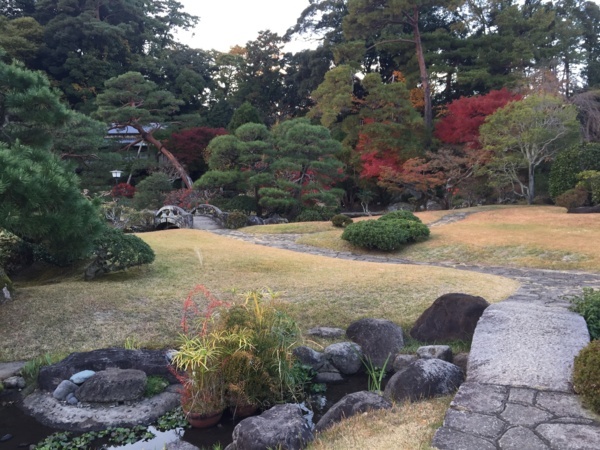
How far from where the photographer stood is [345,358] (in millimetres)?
4602

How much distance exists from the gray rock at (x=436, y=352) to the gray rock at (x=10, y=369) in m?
3.83

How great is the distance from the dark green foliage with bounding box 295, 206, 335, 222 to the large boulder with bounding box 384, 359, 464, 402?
508 inches

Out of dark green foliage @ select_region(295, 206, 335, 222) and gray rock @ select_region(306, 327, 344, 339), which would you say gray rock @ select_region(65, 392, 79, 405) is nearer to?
gray rock @ select_region(306, 327, 344, 339)

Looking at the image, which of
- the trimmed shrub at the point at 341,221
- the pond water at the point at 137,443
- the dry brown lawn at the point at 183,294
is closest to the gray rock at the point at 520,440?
the pond water at the point at 137,443

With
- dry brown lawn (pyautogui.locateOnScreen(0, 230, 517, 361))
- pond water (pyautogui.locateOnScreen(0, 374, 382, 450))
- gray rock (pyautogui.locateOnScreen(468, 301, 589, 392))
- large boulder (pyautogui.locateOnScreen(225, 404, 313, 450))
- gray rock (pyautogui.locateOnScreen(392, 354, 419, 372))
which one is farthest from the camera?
dry brown lawn (pyautogui.locateOnScreen(0, 230, 517, 361))

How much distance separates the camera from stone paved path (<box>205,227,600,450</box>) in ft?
8.26

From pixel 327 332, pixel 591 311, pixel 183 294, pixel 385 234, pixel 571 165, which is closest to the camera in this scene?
pixel 591 311

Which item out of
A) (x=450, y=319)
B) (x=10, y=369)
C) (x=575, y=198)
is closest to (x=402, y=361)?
(x=450, y=319)

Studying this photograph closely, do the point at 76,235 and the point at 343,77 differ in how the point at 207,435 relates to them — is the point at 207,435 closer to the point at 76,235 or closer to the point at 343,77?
the point at 76,235

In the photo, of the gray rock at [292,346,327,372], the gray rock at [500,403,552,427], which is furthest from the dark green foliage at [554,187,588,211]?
the gray rock at [500,403,552,427]

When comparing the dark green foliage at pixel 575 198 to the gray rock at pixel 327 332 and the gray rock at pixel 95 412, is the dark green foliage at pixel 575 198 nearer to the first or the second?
the gray rock at pixel 327 332

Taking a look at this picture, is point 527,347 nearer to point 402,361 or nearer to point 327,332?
point 402,361

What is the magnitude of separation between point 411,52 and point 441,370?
20490 millimetres

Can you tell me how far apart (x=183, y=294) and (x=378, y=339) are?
298 cm
